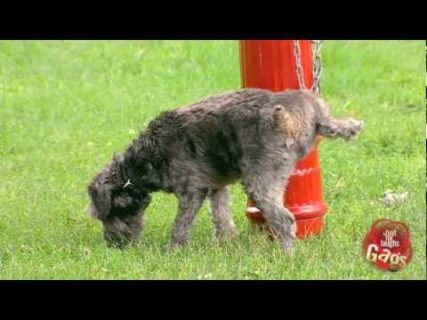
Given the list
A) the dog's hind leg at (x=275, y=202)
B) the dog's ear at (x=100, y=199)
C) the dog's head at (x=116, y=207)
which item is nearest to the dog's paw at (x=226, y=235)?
the dog's hind leg at (x=275, y=202)

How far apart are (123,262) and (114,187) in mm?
1094

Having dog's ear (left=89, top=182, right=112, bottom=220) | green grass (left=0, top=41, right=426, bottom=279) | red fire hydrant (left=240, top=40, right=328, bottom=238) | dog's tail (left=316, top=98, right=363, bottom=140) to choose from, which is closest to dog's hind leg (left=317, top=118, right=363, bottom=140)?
dog's tail (left=316, top=98, right=363, bottom=140)

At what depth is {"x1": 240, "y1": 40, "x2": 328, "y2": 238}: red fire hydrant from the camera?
801cm

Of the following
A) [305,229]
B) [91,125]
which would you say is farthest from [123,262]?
[91,125]

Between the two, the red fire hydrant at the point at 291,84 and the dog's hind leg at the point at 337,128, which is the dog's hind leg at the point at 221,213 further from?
the dog's hind leg at the point at 337,128

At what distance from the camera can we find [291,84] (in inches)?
320

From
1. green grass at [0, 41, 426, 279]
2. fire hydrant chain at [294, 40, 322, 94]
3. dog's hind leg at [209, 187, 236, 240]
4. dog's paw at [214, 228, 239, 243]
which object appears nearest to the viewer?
green grass at [0, 41, 426, 279]

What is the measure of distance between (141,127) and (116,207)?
2000 mm

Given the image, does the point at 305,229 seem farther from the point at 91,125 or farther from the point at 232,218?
the point at 91,125

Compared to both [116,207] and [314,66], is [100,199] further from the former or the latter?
[314,66]

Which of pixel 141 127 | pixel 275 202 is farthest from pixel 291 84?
pixel 141 127

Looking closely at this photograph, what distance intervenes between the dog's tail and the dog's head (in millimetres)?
1842

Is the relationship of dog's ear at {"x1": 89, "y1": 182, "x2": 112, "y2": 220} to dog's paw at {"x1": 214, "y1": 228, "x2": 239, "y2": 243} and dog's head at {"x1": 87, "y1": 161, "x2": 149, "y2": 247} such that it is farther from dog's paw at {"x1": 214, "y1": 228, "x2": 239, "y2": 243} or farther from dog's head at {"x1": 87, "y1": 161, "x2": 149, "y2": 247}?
dog's paw at {"x1": 214, "y1": 228, "x2": 239, "y2": 243}

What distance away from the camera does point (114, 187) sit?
28.0ft
